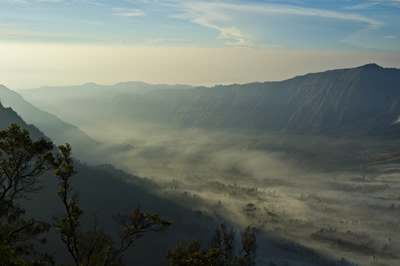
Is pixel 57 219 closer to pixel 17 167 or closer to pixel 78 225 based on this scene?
pixel 78 225

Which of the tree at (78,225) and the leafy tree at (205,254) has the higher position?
the tree at (78,225)

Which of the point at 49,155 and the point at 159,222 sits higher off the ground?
the point at 49,155

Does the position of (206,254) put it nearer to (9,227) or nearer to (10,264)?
(10,264)

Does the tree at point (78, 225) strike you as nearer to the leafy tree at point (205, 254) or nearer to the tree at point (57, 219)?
the tree at point (57, 219)

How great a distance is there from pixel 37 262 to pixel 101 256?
6326mm

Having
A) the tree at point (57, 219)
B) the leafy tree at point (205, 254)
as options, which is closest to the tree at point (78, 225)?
the tree at point (57, 219)

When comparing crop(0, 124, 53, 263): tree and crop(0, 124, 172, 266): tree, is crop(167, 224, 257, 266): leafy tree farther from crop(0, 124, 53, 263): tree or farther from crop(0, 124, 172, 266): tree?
crop(0, 124, 53, 263): tree

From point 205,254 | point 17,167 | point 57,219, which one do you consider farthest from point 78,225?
point 205,254

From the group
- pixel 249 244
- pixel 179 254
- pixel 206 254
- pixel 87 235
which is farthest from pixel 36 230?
pixel 249 244

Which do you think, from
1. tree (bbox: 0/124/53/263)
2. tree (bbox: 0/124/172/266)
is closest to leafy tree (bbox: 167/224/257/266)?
tree (bbox: 0/124/172/266)

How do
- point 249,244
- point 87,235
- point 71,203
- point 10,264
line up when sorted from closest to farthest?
point 10,264
point 71,203
point 87,235
point 249,244

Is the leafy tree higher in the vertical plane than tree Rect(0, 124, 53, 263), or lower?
lower

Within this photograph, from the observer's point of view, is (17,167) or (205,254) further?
(205,254)

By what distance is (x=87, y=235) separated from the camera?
1304 inches
